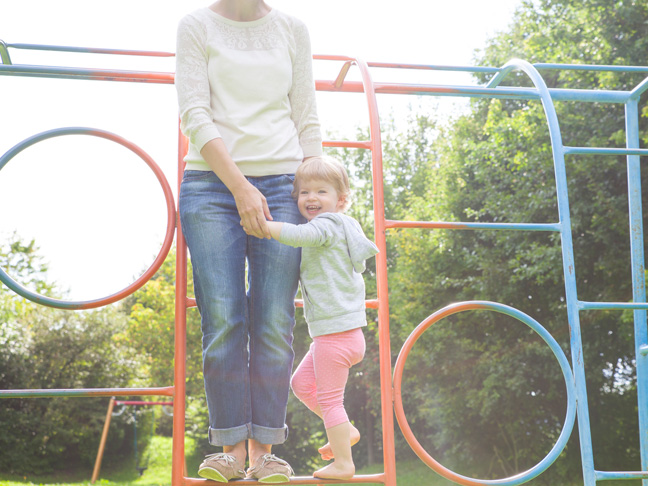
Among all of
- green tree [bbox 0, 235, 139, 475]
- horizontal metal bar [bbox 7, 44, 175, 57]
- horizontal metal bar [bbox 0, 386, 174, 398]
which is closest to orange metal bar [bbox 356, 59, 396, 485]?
horizontal metal bar [bbox 0, 386, 174, 398]

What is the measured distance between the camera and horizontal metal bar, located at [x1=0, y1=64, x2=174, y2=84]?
1.87m

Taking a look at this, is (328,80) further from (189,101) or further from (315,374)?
(315,374)

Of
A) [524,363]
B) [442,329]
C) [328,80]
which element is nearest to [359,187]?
[442,329]

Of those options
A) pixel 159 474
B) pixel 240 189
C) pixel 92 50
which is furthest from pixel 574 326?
pixel 159 474

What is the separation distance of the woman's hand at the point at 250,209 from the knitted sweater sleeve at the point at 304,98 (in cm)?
31

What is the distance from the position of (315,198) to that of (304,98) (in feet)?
1.02

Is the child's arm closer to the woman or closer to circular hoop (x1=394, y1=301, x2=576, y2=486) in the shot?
the woman

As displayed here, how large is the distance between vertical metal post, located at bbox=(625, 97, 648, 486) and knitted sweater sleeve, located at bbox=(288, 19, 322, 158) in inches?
44.3

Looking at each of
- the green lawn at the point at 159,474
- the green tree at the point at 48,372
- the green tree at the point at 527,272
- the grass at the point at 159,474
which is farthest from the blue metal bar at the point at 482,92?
the green tree at the point at 48,372

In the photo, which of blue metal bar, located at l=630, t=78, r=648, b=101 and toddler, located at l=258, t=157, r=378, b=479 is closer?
toddler, located at l=258, t=157, r=378, b=479

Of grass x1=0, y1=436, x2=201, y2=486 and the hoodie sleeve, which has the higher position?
the hoodie sleeve

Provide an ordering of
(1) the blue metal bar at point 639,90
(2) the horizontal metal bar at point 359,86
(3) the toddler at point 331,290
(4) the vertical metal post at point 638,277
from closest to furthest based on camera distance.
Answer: (3) the toddler at point 331,290, (2) the horizontal metal bar at point 359,86, (4) the vertical metal post at point 638,277, (1) the blue metal bar at point 639,90

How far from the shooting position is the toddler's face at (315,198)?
5.58 feet

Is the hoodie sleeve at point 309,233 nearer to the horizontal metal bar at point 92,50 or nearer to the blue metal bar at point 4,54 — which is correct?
the horizontal metal bar at point 92,50
